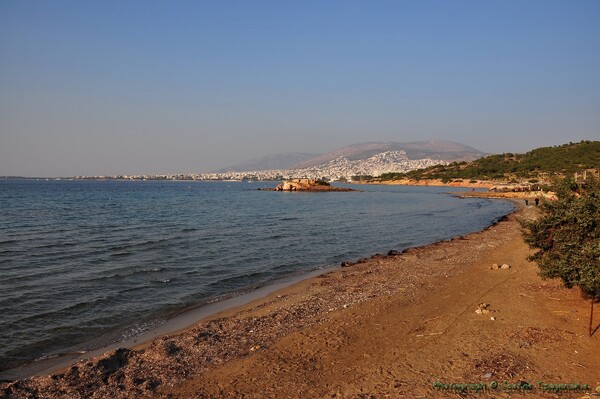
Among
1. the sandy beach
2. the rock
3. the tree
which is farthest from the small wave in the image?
the tree

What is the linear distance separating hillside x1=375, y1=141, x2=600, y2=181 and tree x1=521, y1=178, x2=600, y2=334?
3495 inches

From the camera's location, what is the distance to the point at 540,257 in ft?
39.6

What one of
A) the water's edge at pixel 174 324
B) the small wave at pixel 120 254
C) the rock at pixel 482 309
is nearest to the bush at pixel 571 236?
the rock at pixel 482 309

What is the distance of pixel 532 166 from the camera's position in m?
120

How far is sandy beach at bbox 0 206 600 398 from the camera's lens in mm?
7285

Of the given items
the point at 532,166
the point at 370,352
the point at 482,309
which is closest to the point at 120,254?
the point at 370,352

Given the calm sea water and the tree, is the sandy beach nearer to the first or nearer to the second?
the tree

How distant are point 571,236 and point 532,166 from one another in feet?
415

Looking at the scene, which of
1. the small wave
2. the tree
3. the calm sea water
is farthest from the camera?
the small wave

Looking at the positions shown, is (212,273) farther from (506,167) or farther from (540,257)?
(506,167)

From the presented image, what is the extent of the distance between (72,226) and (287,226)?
1791cm

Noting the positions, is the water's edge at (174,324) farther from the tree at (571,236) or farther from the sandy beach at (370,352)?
the tree at (571,236)

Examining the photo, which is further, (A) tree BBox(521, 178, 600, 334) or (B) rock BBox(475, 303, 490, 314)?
(B) rock BBox(475, 303, 490, 314)

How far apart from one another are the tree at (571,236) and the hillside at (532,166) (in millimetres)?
88783
